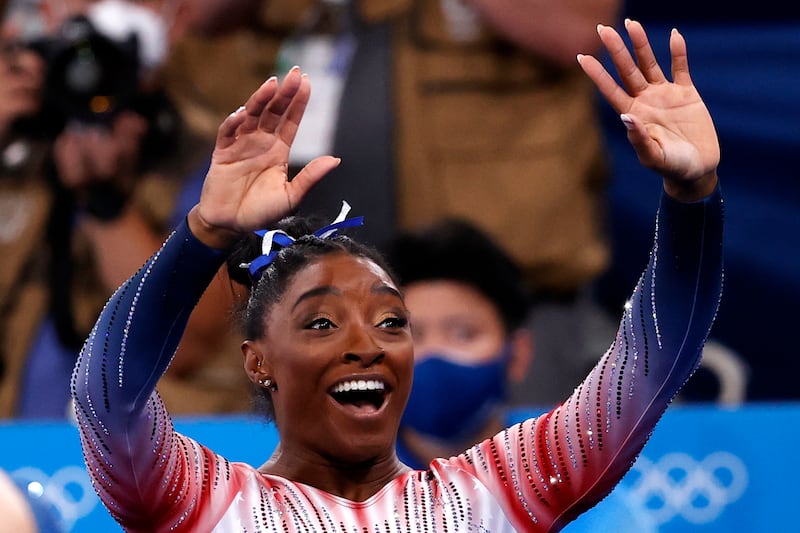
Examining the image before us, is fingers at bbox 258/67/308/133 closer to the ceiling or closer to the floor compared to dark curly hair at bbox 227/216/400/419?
closer to the ceiling

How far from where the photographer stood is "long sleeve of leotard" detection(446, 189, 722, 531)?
1.79 m

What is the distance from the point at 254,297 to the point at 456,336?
873mm

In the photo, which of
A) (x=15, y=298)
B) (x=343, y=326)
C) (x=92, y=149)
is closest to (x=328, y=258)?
(x=343, y=326)

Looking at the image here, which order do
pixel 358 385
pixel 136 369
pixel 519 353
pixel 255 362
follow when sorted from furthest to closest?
pixel 519 353
pixel 255 362
pixel 358 385
pixel 136 369

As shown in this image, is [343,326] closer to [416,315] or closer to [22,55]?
[416,315]

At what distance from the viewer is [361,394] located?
1.83m

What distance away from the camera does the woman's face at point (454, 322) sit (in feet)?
8.93

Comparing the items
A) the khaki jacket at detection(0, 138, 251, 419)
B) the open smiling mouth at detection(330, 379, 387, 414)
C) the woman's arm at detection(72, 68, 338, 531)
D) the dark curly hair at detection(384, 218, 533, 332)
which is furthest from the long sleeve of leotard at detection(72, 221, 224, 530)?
the khaki jacket at detection(0, 138, 251, 419)

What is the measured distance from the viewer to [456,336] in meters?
2.75

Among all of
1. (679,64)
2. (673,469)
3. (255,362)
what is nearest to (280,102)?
(255,362)

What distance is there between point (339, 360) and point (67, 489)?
0.79 m

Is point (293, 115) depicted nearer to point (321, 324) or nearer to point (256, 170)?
point (256, 170)

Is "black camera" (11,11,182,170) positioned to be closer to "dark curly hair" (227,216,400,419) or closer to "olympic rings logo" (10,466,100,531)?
"olympic rings logo" (10,466,100,531)

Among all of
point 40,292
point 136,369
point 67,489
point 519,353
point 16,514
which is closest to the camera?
point 16,514
